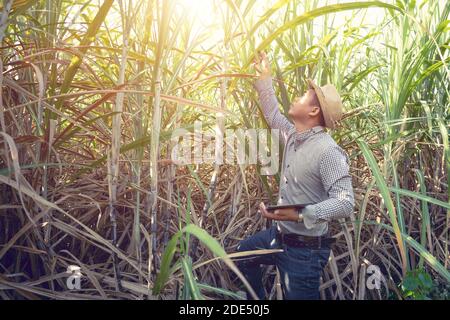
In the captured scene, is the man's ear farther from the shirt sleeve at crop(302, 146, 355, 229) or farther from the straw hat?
the shirt sleeve at crop(302, 146, 355, 229)

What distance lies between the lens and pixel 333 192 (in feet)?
3.85

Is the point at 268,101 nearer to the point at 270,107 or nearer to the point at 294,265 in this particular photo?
the point at 270,107

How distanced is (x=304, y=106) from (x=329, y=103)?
0.07m

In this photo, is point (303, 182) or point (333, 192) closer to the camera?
point (333, 192)

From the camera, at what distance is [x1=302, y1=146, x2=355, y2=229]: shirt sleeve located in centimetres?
112

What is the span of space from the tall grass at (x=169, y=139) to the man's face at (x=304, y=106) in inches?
3.4

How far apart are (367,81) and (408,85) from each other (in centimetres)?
44

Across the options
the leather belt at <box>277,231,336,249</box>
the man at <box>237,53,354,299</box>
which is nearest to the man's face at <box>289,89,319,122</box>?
the man at <box>237,53,354,299</box>

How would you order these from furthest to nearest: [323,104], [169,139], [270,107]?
[270,107], [323,104], [169,139]

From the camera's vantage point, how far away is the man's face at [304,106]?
1282 mm

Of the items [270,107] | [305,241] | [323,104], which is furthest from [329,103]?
[305,241]

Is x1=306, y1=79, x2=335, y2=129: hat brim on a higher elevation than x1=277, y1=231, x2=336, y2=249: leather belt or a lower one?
higher

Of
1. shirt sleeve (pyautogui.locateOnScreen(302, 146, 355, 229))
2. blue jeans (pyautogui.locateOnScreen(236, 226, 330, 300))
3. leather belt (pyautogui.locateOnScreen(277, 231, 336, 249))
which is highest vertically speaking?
shirt sleeve (pyautogui.locateOnScreen(302, 146, 355, 229))
